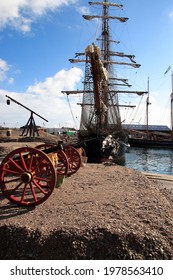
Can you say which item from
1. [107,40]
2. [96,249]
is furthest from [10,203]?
[107,40]

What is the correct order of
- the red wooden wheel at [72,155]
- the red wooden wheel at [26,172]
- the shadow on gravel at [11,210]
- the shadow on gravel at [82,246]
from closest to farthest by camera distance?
the shadow on gravel at [82,246], the shadow on gravel at [11,210], the red wooden wheel at [26,172], the red wooden wheel at [72,155]

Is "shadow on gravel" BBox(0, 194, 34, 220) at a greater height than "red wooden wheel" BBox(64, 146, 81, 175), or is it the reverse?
"red wooden wheel" BBox(64, 146, 81, 175)

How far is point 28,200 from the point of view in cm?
705

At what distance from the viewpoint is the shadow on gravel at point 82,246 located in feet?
15.9

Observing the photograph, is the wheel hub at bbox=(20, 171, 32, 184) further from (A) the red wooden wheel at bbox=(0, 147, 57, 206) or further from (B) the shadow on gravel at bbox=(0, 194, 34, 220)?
(B) the shadow on gravel at bbox=(0, 194, 34, 220)

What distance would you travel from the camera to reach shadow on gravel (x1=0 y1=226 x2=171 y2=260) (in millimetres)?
4832

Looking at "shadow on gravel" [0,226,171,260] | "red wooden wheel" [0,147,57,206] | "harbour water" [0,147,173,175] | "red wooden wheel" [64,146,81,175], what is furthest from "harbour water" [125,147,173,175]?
"shadow on gravel" [0,226,171,260]

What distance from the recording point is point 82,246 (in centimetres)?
489

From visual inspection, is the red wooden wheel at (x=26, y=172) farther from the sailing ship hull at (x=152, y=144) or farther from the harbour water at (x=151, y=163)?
the sailing ship hull at (x=152, y=144)

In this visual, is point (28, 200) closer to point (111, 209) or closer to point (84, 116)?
point (111, 209)

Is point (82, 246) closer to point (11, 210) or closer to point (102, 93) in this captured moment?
point (11, 210)

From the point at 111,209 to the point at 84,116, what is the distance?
93.5 feet

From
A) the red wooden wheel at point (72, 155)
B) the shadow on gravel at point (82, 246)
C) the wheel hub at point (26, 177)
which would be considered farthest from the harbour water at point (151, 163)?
the shadow on gravel at point (82, 246)

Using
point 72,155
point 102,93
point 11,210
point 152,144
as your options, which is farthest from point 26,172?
point 152,144
